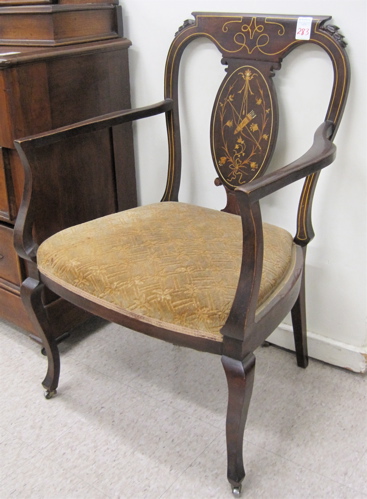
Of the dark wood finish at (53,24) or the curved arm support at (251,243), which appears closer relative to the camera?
the curved arm support at (251,243)

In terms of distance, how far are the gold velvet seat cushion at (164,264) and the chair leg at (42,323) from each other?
0.08 meters

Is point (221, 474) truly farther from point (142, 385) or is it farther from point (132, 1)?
point (132, 1)

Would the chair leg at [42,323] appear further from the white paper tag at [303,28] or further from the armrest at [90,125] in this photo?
the white paper tag at [303,28]

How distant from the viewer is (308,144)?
1438mm

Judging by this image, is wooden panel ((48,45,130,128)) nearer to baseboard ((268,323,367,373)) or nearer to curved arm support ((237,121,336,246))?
curved arm support ((237,121,336,246))

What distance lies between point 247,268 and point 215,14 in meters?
0.75

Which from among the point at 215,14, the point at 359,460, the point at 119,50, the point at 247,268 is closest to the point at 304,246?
the point at 247,268

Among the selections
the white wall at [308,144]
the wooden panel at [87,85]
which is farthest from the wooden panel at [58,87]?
the white wall at [308,144]

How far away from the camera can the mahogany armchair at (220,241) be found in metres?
1.05

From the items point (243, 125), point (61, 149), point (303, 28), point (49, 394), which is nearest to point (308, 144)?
point (243, 125)

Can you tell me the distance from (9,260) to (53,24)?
0.66m

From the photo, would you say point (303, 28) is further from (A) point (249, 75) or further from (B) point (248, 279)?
(B) point (248, 279)

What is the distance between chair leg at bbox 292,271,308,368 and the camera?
146 centimetres

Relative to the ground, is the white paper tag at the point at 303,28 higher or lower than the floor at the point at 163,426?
higher
